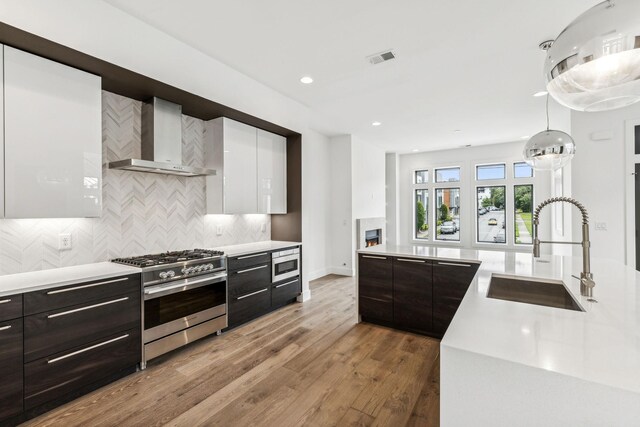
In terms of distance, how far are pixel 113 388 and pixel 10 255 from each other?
128 centimetres

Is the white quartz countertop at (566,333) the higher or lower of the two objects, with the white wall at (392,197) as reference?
lower

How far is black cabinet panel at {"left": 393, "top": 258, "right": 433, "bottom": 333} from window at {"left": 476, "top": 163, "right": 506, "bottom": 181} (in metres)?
5.49

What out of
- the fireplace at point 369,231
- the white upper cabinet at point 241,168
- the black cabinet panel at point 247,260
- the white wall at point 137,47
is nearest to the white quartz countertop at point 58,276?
the black cabinet panel at point 247,260

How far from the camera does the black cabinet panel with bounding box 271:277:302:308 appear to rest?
13.0 feet

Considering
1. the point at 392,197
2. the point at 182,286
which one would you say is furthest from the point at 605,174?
the point at 182,286

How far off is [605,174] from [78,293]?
5865mm

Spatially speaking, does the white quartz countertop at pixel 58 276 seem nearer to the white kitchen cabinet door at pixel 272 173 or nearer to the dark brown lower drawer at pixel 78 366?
the dark brown lower drawer at pixel 78 366

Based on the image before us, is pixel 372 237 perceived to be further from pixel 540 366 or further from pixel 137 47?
pixel 540 366

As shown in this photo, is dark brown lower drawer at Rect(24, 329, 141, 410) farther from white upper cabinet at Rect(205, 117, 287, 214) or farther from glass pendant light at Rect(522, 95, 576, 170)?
glass pendant light at Rect(522, 95, 576, 170)

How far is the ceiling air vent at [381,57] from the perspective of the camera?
9.69 feet

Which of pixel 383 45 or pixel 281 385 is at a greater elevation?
pixel 383 45

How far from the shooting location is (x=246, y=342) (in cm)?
311

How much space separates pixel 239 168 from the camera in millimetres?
3797

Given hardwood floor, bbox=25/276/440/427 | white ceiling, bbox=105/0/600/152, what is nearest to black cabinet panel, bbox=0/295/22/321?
hardwood floor, bbox=25/276/440/427
